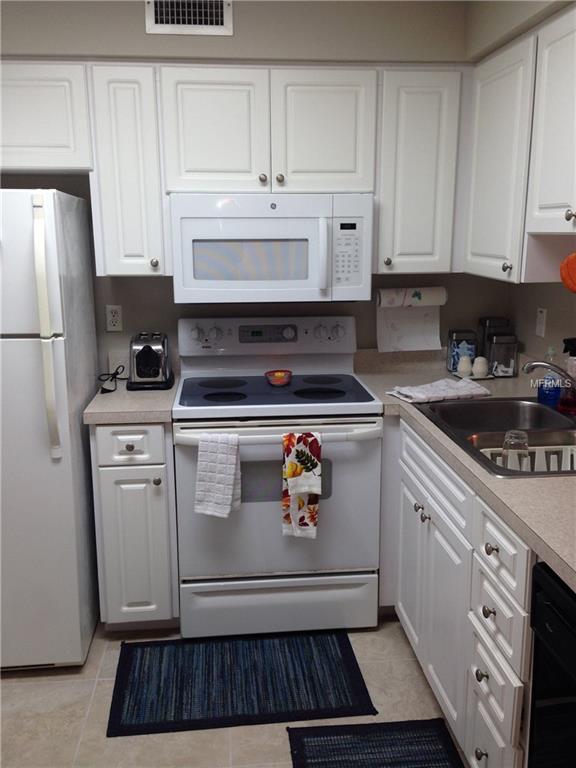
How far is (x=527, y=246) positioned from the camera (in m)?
2.07

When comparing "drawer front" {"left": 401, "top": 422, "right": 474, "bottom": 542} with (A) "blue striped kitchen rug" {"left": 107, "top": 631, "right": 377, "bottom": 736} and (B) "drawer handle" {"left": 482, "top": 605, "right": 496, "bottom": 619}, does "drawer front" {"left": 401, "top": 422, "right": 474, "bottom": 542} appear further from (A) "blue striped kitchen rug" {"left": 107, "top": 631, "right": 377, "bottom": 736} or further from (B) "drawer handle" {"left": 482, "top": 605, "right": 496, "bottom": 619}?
(A) "blue striped kitchen rug" {"left": 107, "top": 631, "right": 377, "bottom": 736}

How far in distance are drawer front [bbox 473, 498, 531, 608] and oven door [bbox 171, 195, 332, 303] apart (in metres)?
1.13

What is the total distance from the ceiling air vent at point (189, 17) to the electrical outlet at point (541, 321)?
1.54 m

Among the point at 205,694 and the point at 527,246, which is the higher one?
the point at 527,246

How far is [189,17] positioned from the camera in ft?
7.47

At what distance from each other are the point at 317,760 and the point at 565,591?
108 cm

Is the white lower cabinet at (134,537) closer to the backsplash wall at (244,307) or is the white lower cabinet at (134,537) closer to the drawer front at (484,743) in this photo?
the backsplash wall at (244,307)

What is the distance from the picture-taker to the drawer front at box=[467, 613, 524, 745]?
144 centimetres

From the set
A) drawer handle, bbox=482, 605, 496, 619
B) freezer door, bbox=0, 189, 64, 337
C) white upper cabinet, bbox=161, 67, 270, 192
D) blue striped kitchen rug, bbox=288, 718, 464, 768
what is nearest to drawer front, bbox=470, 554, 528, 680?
drawer handle, bbox=482, 605, 496, 619

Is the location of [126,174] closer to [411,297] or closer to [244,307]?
[244,307]

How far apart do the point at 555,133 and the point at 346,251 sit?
2.68ft

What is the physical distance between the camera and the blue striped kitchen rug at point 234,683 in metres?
2.10

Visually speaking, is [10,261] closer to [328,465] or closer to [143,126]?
[143,126]


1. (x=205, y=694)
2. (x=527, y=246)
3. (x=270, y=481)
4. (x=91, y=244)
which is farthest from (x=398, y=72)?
(x=205, y=694)
